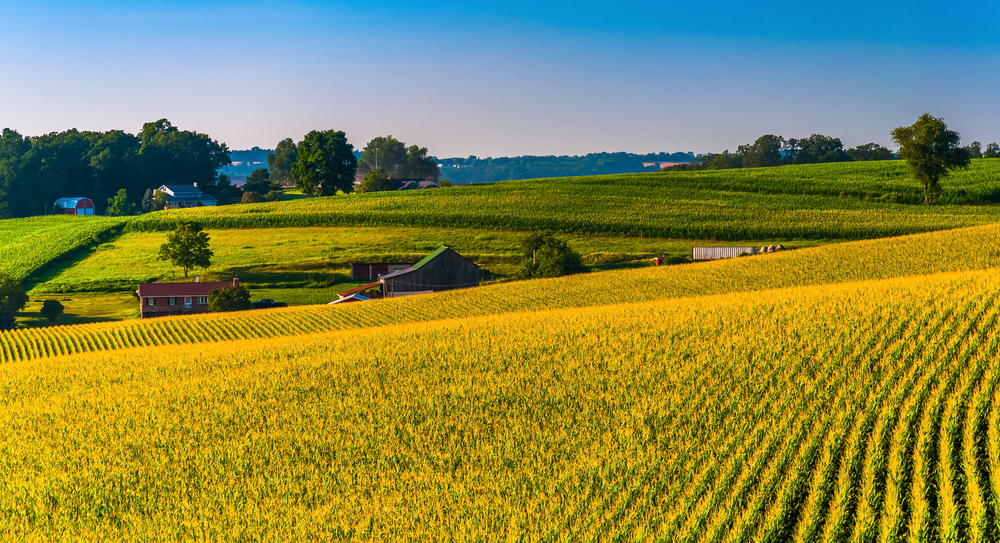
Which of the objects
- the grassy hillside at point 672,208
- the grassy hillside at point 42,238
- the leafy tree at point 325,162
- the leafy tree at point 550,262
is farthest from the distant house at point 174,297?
the leafy tree at point 325,162

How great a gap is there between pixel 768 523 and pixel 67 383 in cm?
2380

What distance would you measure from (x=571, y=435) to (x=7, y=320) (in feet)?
160

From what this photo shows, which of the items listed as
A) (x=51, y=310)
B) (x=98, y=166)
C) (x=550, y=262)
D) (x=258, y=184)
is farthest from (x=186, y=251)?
(x=98, y=166)

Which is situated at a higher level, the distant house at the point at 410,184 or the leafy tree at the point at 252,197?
the distant house at the point at 410,184

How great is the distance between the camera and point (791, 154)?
558ft

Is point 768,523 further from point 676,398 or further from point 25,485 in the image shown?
point 25,485

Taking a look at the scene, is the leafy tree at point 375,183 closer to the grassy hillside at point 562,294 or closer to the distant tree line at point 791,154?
the distant tree line at point 791,154

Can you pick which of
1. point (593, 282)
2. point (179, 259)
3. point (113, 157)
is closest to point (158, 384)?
point (593, 282)

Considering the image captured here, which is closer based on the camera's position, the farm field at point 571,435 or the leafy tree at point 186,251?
the farm field at point 571,435

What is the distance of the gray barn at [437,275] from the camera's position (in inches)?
2183

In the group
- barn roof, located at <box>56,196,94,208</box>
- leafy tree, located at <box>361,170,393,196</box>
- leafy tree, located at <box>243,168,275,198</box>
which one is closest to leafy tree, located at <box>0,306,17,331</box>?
leafy tree, located at <box>243,168,275,198</box>

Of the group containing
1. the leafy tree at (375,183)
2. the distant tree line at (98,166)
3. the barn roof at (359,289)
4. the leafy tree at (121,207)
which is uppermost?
the distant tree line at (98,166)

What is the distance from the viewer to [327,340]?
95.2 feet

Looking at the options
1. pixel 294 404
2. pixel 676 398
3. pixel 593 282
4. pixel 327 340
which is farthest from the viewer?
pixel 593 282
